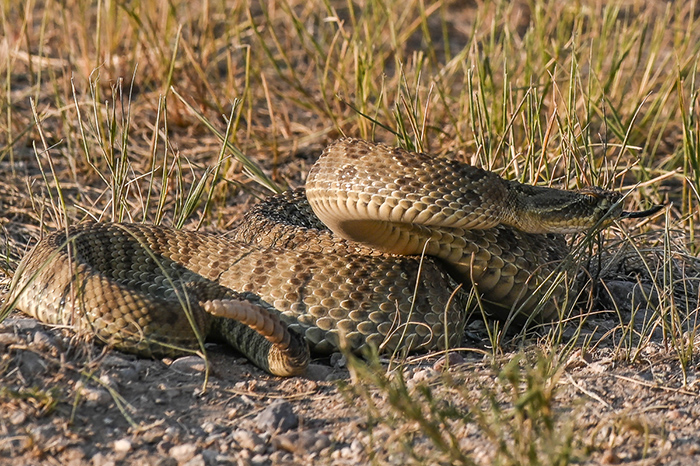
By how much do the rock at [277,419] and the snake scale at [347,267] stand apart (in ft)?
1.18

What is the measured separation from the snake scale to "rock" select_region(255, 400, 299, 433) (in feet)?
1.18

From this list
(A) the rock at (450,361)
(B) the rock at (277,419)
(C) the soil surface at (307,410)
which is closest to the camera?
(C) the soil surface at (307,410)

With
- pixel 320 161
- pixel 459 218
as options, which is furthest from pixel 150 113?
pixel 459 218

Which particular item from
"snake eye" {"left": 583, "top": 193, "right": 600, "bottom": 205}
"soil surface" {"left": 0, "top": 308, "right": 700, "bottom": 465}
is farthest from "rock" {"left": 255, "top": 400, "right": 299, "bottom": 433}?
"snake eye" {"left": 583, "top": 193, "right": 600, "bottom": 205}

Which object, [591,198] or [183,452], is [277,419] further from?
[591,198]

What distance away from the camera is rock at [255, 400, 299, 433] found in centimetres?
375

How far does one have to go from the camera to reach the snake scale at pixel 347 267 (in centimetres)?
430

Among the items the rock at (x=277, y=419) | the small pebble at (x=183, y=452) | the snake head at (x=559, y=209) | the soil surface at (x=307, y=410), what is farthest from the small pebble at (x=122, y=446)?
the snake head at (x=559, y=209)

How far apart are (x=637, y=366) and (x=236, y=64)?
19.9 ft

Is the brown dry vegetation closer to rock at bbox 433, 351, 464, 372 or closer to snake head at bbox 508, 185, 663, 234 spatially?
rock at bbox 433, 351, 464, 372

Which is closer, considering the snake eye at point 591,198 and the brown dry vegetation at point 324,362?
the brown dry vegetation at point 324,362

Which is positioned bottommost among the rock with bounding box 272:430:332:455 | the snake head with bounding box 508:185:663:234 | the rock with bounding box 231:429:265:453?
the rock with bounding box 231:429:265:453

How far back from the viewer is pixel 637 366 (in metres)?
4.43

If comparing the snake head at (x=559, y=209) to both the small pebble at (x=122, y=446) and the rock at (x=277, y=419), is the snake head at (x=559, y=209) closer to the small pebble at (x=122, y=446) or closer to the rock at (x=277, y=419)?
the rock at (x=277, y=419)
